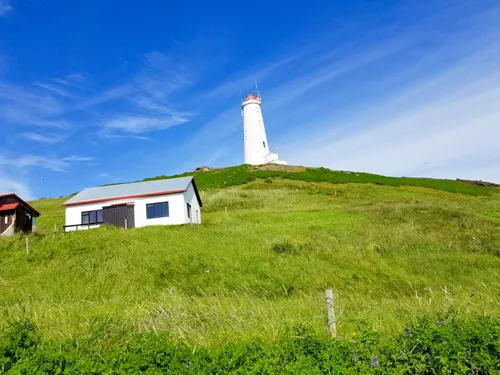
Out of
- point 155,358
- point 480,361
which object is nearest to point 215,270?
point 155,358

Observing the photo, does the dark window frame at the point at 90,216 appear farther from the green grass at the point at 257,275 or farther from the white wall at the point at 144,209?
the green grass at the point at 257,275

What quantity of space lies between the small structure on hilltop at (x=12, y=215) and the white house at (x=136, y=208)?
11.0ft

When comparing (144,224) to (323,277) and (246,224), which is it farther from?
(323,277)

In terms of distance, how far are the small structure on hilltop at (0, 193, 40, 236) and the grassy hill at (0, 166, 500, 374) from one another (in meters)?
8.63

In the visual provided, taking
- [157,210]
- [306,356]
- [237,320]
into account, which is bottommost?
[306,356]

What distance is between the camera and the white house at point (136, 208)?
3291 centimetres

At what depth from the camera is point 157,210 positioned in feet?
109

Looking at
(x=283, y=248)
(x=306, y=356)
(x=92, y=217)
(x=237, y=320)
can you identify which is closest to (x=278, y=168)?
(x=92, y=217)

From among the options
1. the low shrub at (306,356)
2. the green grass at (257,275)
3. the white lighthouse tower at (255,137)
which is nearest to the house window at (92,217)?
the green grass at (257,275)

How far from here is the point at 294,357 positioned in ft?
15.8

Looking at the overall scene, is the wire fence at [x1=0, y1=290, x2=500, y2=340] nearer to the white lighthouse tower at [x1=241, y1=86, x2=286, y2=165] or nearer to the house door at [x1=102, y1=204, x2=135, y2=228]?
the house door at [x1=102, y1=204, x2=135, y2=228]

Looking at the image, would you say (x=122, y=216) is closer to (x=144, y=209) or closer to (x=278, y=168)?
(x=144, y=209)

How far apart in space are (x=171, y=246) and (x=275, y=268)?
695 cm

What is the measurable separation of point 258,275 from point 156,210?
20.9 m
